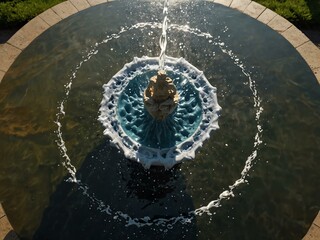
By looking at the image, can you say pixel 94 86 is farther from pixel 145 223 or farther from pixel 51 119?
pixel 145 223

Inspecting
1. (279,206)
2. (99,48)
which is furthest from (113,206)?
(99,48)

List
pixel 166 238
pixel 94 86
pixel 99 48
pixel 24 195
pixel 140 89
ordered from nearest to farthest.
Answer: pixel 166 238 → pixel 24 195 → pixel 140 89 → pixel 94 86 → pixel 99 48

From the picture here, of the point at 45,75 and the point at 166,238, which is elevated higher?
the point at 45,75

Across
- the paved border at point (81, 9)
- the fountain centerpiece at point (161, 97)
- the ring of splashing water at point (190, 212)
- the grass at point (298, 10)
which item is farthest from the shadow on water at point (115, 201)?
the grass at point (298, 10)

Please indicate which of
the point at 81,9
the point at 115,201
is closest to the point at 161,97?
the point at 115,201

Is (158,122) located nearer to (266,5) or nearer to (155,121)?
(155,121)
